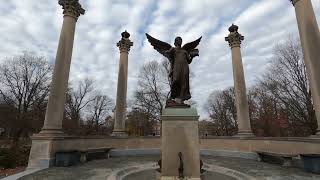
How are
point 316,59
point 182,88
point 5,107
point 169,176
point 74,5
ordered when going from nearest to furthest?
1. point 169,176
2. point 182,88
3. point 316,59
4. point 74,5
5. point 5,107

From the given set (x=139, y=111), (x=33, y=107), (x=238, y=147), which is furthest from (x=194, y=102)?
(x=33, y=107)

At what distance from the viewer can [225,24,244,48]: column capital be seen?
21641mm

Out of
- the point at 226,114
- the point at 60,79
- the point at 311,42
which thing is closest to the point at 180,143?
the point at 311,42

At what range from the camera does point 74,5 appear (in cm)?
1694

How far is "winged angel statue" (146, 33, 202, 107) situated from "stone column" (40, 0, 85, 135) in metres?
8.51

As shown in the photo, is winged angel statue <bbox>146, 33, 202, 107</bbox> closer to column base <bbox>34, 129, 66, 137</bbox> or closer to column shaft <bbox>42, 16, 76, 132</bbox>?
column shaft <bbox>42, 16, 76, 132</bbox>

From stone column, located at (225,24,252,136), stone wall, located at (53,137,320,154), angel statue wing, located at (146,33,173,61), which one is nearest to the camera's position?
angel statue wing, located at (146,33,173,61)

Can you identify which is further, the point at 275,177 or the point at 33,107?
the point at 33,107

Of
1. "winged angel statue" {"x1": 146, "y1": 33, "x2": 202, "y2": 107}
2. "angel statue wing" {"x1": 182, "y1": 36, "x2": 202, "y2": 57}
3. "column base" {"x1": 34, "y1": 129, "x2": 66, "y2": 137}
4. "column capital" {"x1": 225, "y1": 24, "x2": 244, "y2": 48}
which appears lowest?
"column base" {"x1": 34, "y1": 129, "x2": 66, "y2": 137}

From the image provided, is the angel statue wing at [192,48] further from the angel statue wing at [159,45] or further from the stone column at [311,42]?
the stone column at [311,42]

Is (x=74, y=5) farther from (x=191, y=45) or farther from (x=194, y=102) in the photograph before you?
(x=194, y=102)

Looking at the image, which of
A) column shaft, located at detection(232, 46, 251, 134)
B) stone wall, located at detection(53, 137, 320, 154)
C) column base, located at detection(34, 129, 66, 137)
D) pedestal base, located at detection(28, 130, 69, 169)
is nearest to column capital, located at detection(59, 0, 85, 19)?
column base, located at detection(34, 129, 66, 137)

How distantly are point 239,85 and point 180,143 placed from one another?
47.4ft

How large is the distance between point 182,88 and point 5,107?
31.3 m
